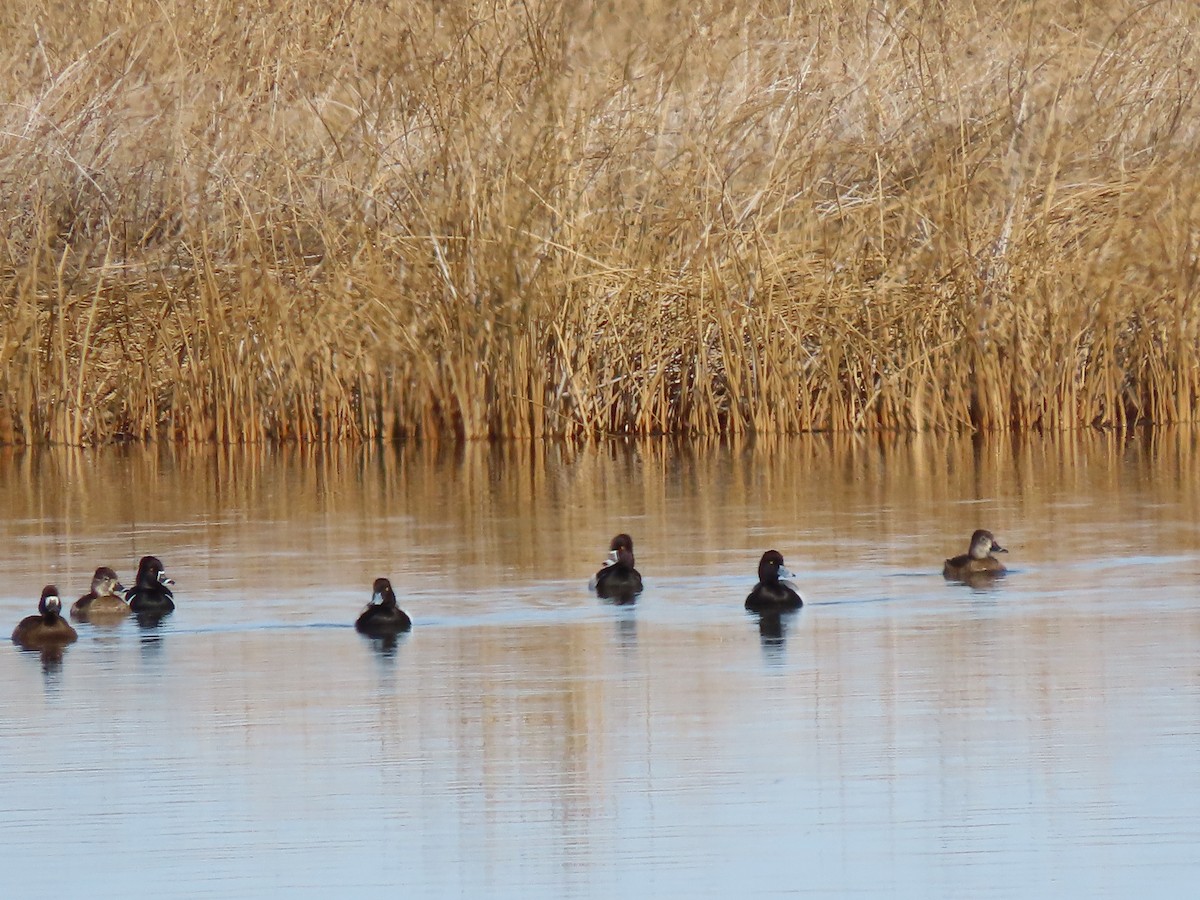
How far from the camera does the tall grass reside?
58.8 feet

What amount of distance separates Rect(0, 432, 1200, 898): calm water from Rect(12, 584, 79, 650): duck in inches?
6.3

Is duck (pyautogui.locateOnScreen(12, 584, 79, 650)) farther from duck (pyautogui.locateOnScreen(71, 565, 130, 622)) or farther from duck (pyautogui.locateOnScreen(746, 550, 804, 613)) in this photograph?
duck (pyautogui.locateOnScreen(746, 550, 804, 613))

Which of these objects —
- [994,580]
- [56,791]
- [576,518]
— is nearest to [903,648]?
[994,580]

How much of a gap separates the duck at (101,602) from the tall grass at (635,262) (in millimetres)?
6726

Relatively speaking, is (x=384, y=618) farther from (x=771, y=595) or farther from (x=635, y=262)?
(x=635, y=262)

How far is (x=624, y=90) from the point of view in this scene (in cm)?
1898

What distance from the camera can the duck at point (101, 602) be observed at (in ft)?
37.0

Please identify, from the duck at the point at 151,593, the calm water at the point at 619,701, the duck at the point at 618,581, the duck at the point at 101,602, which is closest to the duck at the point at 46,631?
the calm water at the point at 619,701

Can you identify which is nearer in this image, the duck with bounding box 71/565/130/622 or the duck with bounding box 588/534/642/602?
the duck with bounding box 588/534/642/602

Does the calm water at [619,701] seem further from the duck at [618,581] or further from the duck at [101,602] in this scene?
the duck at [101,602]

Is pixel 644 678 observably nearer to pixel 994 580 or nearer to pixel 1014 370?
pixel 994 580

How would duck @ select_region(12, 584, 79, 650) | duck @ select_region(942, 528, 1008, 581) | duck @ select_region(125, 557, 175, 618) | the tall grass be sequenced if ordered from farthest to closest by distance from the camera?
the tall grass < duck @ select_region(942, 528, 1008, 581) < duck @ select_region(125, 557, 175, 618) < duck @ select_region(12, 584, 79, 650)

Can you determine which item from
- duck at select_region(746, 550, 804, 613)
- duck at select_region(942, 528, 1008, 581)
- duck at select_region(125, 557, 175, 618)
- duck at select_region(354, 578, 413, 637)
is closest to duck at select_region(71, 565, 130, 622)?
duck at select_region(125, 557, 175, 618)

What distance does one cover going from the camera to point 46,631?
10.5m
